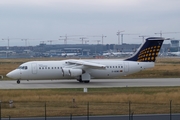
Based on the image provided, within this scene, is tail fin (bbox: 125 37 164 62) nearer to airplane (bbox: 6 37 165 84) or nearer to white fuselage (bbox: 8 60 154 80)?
airplane (bbox: 6 37 165 84)

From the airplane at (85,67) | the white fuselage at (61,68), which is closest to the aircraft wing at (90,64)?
the airplane at (85,67)

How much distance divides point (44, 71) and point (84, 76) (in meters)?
4.83

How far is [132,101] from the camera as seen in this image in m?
34.9

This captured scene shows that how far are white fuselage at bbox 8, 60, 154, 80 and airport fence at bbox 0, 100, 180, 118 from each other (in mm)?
18575

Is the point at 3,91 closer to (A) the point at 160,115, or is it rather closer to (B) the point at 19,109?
(B) the point at 19,109

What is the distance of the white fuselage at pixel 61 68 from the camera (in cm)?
5206

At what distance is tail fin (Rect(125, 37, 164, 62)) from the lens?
55.0 m

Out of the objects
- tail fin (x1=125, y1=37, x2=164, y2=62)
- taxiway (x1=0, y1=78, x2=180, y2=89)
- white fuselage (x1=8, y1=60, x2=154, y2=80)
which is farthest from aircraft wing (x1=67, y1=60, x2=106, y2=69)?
tail fin (x1=125, y1=37, x2=164, y2=62)

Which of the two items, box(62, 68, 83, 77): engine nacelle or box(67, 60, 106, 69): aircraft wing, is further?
box(62, 68, 83, 77): engine nacelle

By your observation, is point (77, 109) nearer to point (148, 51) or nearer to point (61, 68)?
point (61, 68)

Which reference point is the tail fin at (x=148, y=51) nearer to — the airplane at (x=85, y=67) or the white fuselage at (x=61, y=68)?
the airplane at (x=85, y=67)

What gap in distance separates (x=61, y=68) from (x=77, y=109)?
22.0 metres

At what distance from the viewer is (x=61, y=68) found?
52.7 metres

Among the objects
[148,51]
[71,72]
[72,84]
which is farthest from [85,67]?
[148,51]
